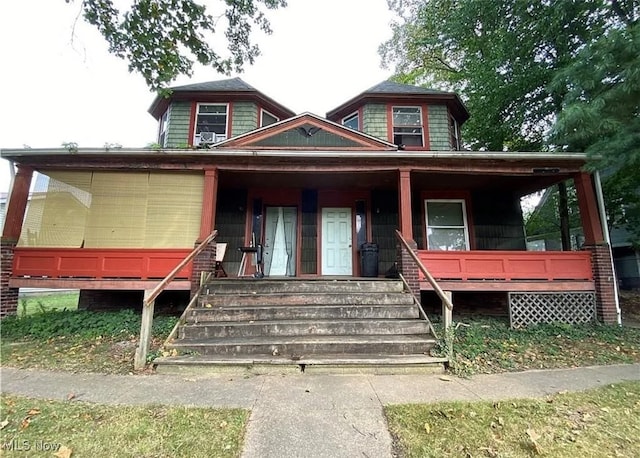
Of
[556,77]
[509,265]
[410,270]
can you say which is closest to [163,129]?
[410,270]

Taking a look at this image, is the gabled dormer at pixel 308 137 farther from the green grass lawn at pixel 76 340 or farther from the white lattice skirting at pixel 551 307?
the green grass lawn at pixel 76 340

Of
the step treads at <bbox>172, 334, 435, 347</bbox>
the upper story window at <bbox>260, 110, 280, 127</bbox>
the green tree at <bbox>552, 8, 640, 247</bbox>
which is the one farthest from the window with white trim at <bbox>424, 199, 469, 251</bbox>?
the upper story window at <bbox>260, 110, 280, 127</bbox>

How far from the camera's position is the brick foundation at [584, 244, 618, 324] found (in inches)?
239

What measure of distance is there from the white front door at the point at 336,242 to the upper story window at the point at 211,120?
4.25 metres

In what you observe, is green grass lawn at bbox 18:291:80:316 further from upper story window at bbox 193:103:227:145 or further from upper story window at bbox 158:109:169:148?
upper story window at bbox 193:103:227:145

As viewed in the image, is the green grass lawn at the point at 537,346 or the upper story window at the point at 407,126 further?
the upper story window at the point at 407,126

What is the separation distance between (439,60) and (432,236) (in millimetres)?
12890

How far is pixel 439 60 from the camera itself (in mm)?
16547

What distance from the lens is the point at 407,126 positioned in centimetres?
975

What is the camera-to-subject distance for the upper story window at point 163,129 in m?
9.75

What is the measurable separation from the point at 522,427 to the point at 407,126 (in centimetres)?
876

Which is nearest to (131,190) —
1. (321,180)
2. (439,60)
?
(321,180)

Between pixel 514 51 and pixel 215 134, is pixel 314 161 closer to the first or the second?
pixel 215 134


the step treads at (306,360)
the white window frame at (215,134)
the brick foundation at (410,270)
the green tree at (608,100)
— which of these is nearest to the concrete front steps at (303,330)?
the step treads at (306,360)
